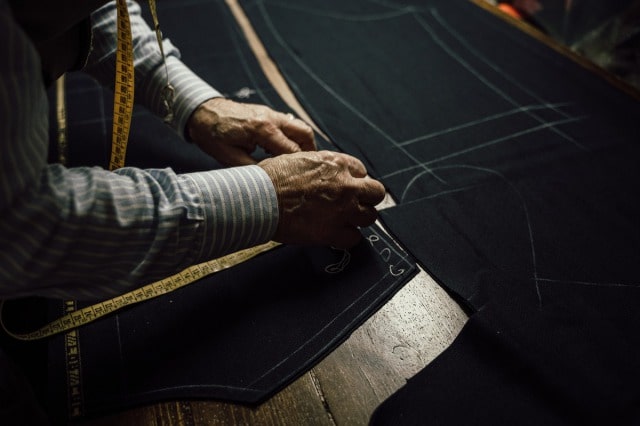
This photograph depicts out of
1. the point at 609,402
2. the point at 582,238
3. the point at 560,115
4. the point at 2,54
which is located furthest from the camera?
the point at 560,115

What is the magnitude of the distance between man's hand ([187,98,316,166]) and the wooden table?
18.6 inches

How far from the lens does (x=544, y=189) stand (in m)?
1.22

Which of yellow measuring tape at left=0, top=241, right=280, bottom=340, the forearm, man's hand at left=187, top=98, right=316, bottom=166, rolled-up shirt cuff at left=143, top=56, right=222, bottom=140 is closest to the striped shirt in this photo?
the forearm

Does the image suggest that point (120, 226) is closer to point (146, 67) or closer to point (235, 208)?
point (235, 208)

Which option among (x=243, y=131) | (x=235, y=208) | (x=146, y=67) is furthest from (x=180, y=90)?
(x=235, y=208)

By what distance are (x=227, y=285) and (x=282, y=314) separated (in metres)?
0.15

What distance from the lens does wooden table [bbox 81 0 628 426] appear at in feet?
2.76

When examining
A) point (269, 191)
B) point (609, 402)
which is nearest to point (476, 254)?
point (609, 402)

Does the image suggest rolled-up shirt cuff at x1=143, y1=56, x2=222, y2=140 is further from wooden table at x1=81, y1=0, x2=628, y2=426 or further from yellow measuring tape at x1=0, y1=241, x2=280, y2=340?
wooden table at x1=81, y1=0, x2=628, y2=426

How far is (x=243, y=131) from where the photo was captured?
1.18 meters

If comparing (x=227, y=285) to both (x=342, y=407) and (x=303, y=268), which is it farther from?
(x=342, y=407)

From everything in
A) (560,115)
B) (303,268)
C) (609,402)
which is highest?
(560,115)

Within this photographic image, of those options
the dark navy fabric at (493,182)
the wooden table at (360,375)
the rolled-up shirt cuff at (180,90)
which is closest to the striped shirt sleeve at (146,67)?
the rolled-up shirt cuff at (180,90)

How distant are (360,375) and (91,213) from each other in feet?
1.86
